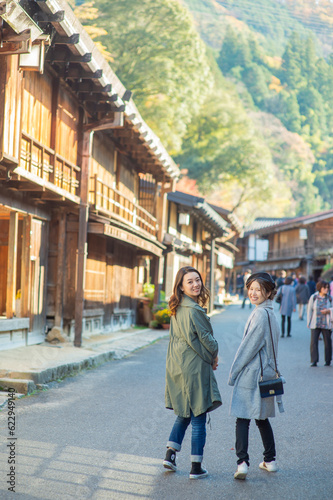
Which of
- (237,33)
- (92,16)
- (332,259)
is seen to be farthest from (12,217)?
(237,33)

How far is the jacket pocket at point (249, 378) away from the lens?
464 centimetres

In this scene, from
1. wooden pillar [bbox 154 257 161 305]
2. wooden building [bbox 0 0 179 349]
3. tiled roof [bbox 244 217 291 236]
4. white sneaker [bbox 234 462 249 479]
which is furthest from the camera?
tiled roof [bbox 244 217 291 236]

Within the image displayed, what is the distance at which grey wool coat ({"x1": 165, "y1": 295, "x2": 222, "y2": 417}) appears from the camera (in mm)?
4578

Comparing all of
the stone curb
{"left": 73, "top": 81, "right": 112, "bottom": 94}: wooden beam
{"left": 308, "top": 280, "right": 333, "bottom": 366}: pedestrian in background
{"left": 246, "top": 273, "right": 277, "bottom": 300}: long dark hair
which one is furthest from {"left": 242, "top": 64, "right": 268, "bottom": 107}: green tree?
{"left": 246, "top": 273, "right": 277, "bottom": 300}: long dark hair

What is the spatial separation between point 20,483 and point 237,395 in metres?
1.80

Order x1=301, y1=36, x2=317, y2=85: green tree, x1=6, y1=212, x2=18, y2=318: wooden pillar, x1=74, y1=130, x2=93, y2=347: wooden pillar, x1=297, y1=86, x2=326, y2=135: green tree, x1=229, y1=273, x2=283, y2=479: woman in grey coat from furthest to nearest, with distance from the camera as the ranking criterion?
x1=301, y1=36, x2=317, y2=85: green tree → x1=297, y1=86, x2=326, y2=135: green tree → x1=74, y1=130, x2=93, y2=347: wooden pillar → x1=6, y1=212, x2=18, y2=318: wooden pillar → x1=229, y1=273, x2=283, y2=479: woman in grey coat

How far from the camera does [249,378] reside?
4.66m

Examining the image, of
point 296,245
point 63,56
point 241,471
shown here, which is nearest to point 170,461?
point 241,471

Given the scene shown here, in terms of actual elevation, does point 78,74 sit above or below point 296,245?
below

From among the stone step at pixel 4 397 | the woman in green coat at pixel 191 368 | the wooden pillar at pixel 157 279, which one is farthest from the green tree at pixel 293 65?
the woman in green coat at pixel 191 368

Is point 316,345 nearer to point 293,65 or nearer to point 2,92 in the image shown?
point 2,92

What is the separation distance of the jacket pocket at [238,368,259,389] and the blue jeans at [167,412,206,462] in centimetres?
41

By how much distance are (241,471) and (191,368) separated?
0.89m

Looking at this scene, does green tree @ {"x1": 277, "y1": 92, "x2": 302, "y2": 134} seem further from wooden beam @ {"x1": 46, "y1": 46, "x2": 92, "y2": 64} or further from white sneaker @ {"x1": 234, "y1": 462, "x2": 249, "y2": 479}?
white sneaker @ {"x1": 234, "y1": 462, "x2": 249, "y2": 479}
